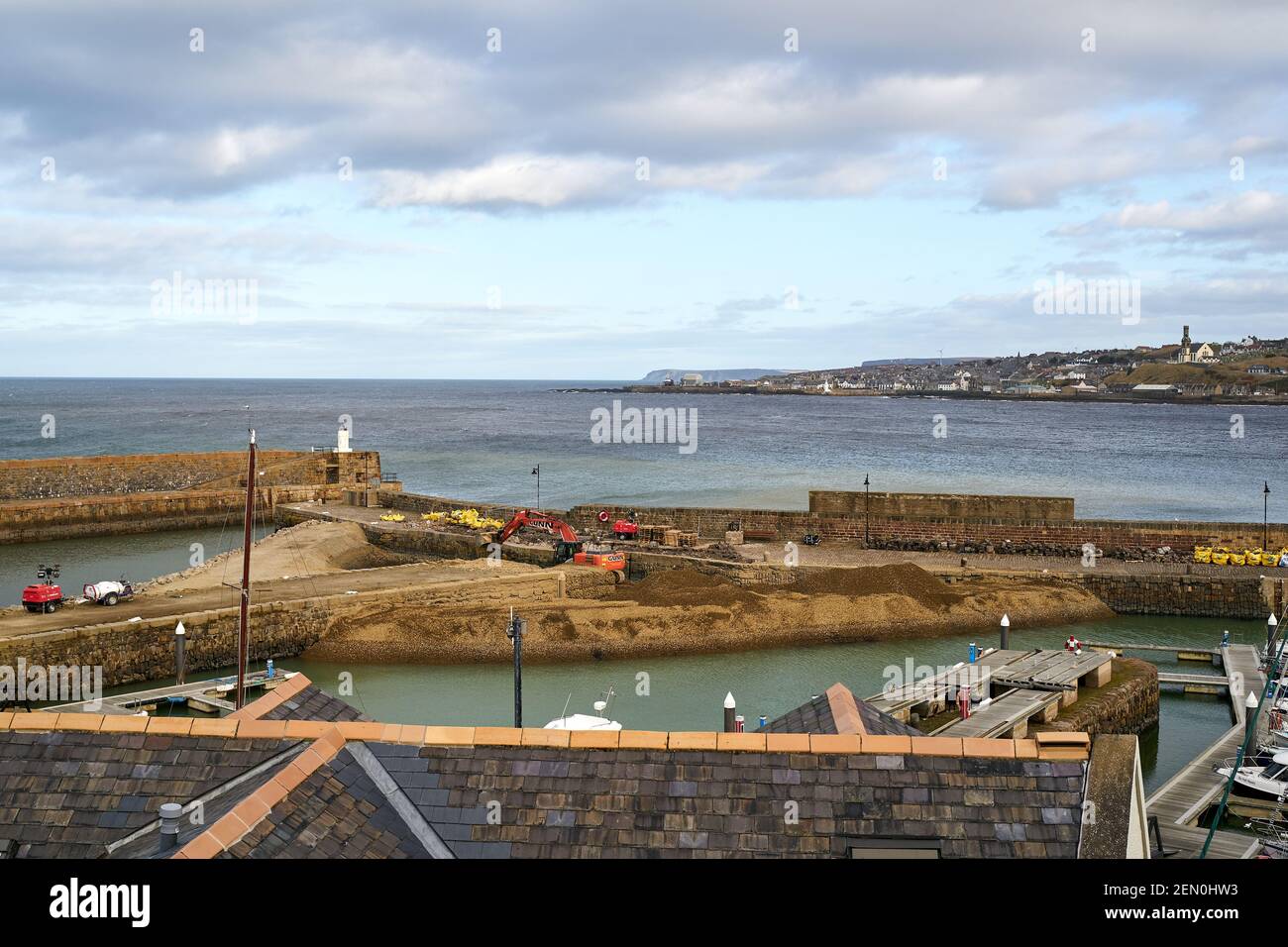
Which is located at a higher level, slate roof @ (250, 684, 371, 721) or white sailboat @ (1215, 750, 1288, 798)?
slate roof @ (250, 684, 371, 721)

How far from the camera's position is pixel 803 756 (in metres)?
9.38

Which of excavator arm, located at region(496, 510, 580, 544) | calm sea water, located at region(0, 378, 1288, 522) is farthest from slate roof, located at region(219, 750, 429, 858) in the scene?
calm sea water, located at region(0, 378, 1288, 522)

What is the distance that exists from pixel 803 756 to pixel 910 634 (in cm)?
2631

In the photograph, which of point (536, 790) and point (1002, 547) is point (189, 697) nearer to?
point (536, 790)

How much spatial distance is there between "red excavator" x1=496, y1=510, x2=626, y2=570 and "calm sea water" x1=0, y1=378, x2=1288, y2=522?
28771 millimetres

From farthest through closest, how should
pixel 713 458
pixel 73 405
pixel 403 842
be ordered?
pixel 73 405, pixel 713 458, pixel 403 842

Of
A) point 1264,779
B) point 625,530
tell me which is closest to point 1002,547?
point 625,530

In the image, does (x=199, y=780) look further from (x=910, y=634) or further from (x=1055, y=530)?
(x=1055, y=530)

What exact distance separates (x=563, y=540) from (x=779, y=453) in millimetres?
76728

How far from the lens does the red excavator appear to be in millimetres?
41781

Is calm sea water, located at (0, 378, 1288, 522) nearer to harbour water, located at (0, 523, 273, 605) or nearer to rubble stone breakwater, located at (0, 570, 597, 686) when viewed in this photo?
harbour water, located at (0, 523, 273, 605)
